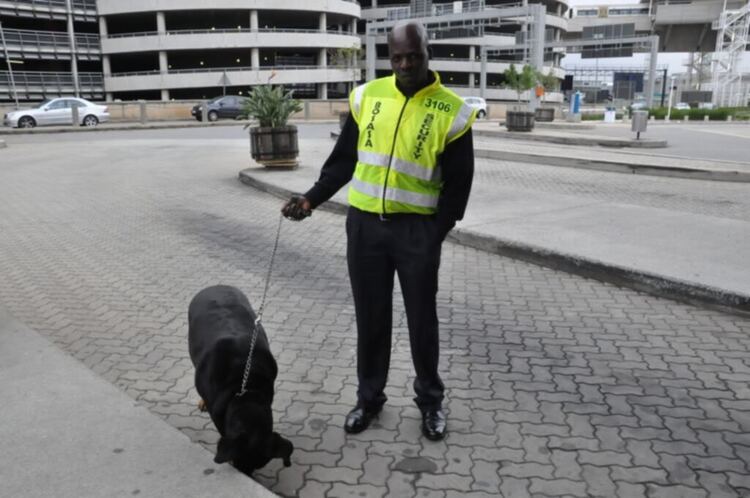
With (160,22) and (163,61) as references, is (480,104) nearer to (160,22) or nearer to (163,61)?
(163,61)

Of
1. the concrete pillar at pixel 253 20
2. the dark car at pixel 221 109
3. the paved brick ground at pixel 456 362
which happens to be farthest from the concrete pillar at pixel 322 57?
the paved brick ground at pixel 456 362

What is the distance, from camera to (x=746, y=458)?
3.31 meters

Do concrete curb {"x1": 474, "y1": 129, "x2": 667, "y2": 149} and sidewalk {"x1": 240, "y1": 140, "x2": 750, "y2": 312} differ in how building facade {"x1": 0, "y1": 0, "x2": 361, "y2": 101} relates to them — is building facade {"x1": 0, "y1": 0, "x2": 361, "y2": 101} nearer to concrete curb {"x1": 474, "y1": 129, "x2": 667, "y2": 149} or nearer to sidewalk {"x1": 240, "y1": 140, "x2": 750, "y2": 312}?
concrete curb {"x1": 474, "y1": 129, "x2": 667, "y2": 149}

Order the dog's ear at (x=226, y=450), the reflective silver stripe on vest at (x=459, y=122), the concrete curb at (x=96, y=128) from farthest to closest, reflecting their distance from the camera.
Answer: the concrete curb at (x=96, y=128)
the reflective silver stripe on vest at (x=459, y=122)
the dog's ear at (x=226, y=450)

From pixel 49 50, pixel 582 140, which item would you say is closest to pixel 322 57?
pixel 49 50

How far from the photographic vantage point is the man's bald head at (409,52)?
10.2 ft

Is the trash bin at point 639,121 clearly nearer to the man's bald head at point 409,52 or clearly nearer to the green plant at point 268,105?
the green plant at point 268,105

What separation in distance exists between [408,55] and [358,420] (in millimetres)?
1996

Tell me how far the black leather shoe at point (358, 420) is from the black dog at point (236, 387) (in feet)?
2.01

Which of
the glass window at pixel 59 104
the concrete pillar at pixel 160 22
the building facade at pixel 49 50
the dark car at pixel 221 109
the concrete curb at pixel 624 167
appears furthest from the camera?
the concrete pillar at pixel 160 22

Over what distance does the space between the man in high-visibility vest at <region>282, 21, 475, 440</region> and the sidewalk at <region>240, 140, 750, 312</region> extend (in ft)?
11.1

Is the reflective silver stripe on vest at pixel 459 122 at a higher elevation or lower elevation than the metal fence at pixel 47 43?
lower

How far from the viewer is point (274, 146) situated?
14.4 m

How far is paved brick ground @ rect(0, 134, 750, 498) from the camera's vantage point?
3.23 m
